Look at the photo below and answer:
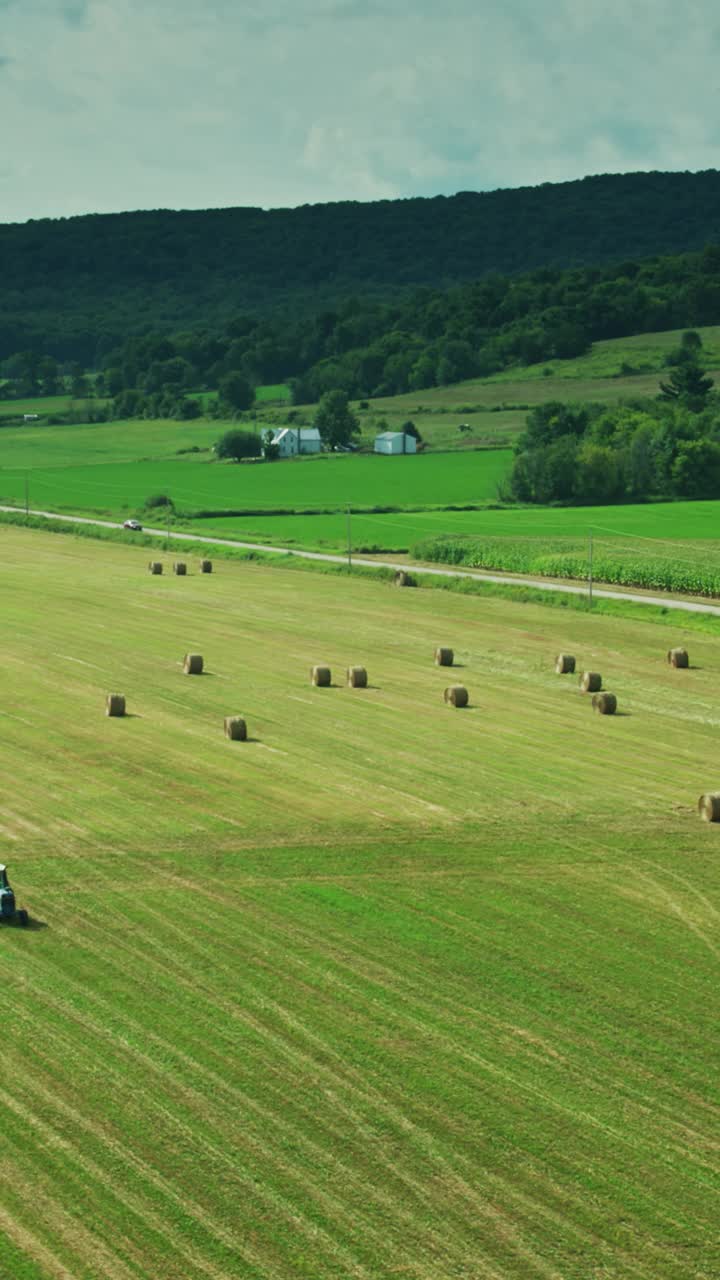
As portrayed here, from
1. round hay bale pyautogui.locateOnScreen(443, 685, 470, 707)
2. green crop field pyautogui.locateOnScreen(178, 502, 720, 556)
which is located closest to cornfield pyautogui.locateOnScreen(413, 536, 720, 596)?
green crop field pyautogui.locateOnScreen(178, 502, 720, 556)

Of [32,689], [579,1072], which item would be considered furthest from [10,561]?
[579,1072]

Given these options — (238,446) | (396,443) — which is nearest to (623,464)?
(396,443)

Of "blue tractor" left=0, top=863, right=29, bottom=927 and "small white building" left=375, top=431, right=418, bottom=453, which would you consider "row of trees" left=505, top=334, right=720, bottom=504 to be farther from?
"blue tractor" left=0, top=863, right=29, bottom=927

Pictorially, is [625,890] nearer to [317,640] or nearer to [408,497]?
[317,640]

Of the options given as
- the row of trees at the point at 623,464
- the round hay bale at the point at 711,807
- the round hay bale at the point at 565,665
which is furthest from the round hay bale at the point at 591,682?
the row of trees at the point at 623,464

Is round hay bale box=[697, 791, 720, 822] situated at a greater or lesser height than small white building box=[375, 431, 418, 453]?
lesser

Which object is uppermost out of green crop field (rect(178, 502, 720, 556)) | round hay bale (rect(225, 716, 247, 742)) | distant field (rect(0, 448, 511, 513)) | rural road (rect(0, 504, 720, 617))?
distant field (rect(0, 448, 511, 513))

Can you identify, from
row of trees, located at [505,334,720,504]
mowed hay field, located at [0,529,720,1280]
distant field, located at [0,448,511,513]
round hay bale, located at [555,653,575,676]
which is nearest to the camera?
mowed hay field, located at [0,529,720,1280]
